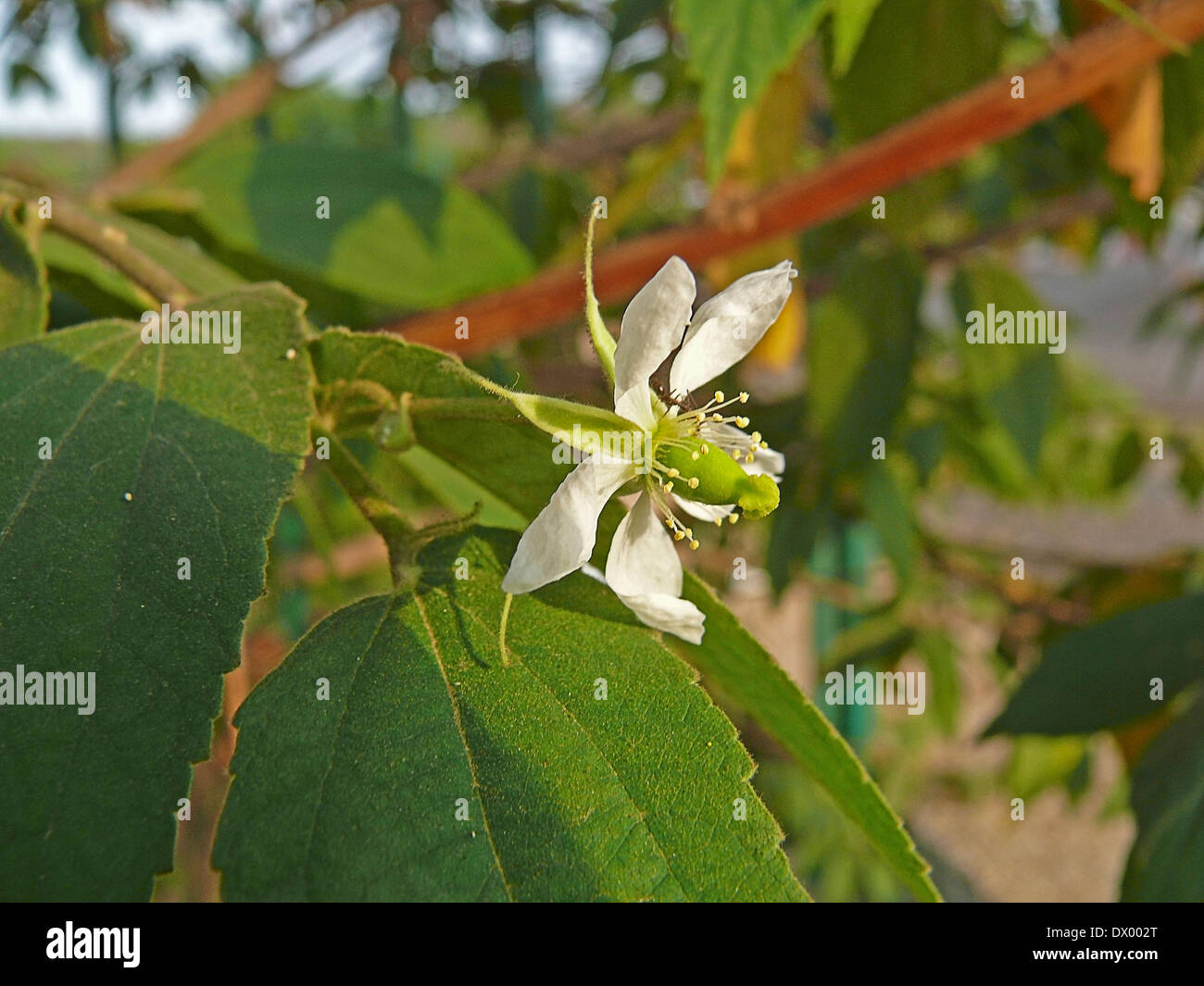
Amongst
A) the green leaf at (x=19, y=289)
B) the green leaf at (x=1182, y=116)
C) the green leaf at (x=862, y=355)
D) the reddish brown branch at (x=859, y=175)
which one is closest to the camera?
the green leaf at (x=19, y=289)

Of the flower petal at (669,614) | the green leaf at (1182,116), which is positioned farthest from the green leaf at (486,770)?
the green leaf at (1182,116)

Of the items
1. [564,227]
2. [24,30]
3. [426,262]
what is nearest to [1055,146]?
[564,227]

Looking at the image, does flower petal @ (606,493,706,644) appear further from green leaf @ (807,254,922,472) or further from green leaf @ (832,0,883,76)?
green leaf @ (807,254,922,472)

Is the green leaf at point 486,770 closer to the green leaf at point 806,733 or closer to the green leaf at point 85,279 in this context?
the green leaf at point 806,733

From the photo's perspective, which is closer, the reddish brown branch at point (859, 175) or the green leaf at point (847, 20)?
the green leaf at point (847, 20)

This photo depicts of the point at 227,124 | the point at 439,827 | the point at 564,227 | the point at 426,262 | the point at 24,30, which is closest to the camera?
the point at 439,827
